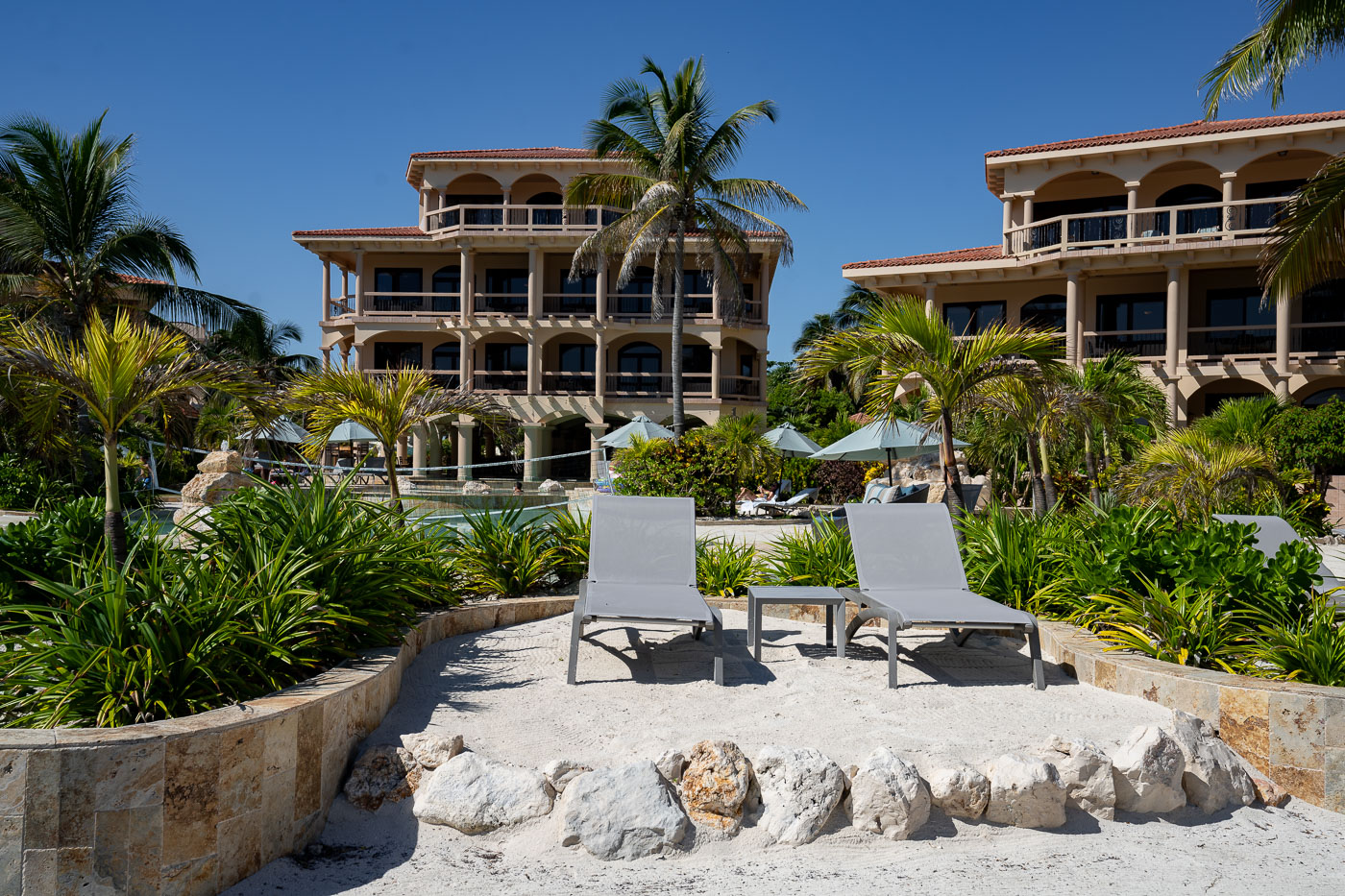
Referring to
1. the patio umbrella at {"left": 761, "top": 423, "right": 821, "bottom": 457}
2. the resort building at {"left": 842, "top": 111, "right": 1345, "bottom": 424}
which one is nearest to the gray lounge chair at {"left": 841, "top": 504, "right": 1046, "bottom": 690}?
the patio umbrella at {"left": 761, "top": 423, "right": 821, "bottom": 457}

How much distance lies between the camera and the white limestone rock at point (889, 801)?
Result: 146 inches

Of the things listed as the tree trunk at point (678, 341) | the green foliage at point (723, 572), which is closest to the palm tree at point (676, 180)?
the tree trunk at point (678, 341)

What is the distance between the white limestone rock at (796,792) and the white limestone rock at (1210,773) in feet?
5.46

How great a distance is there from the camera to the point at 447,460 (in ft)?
110

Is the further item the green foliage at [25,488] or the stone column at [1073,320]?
the stone column at [1073,320]

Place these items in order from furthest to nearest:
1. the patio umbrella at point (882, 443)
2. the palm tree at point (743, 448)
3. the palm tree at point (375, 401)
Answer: the palm tree at point (743, 448), the patio umbrella at point (882, 443), the palm tree at point (375, 401)

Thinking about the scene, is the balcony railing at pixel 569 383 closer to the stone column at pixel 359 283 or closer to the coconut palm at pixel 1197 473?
the stone column at pixel 359 283

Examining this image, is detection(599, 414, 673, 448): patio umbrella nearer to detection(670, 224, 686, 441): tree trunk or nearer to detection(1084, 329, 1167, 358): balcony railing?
detection(670, 224, 686, 441): tree trunk

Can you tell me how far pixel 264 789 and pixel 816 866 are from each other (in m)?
2.15

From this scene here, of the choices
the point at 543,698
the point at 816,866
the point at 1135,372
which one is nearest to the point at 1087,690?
the point at 816,866

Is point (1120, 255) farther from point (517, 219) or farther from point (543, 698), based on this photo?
point (543, 698)

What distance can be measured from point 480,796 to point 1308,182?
34.1ft

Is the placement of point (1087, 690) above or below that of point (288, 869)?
above

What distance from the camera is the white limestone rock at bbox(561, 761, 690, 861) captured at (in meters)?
3.60
